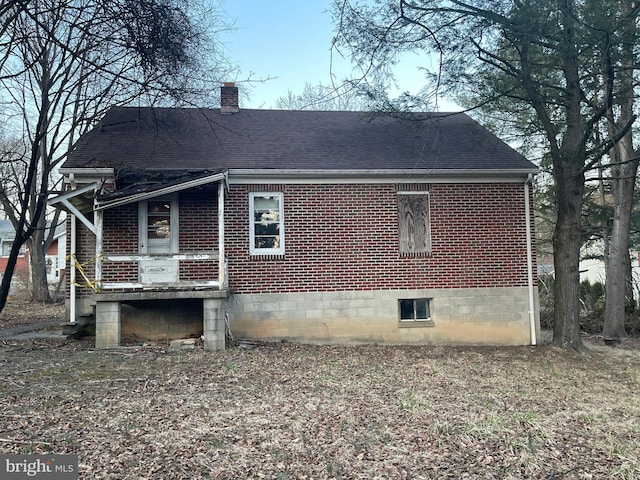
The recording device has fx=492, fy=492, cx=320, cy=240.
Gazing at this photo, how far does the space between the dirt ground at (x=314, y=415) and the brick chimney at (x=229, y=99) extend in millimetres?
7625

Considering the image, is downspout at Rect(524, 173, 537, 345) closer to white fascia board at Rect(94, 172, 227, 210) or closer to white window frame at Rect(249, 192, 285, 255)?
white window frame at Rect(249, 192, 285, 255)

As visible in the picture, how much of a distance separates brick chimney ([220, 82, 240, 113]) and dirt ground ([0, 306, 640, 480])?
7.63m

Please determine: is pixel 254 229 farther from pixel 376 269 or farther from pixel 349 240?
pixel 376 269

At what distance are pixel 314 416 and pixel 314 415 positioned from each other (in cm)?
4

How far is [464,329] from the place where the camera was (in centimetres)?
1139

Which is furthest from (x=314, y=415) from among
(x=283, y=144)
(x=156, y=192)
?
(x=283, y=144)

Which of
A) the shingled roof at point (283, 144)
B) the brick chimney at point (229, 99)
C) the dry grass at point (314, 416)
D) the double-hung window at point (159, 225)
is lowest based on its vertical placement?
the dry grass at point (314, 416)

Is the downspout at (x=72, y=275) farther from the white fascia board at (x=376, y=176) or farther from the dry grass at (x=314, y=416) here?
the white fascia board at (x=376, y=176)

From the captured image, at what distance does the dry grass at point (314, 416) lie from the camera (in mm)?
4285

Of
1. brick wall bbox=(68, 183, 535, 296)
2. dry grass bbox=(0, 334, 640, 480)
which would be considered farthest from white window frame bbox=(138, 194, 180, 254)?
dry grass bbox=(0, 334, 640, 480)

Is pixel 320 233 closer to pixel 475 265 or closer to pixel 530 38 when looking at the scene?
pixel 475 265

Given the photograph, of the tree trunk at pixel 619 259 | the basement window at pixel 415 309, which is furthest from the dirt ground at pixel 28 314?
the tree trunk at pixel 619 259

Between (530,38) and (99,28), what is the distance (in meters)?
7.08

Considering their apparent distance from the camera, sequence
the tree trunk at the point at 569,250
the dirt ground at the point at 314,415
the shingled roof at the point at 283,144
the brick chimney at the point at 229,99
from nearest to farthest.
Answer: the dirt ground at the point at 314,415
the tree trunk at the point at 569,250
the shingled roof at the point at 283,144
the brick chimney at the point at 229,99
